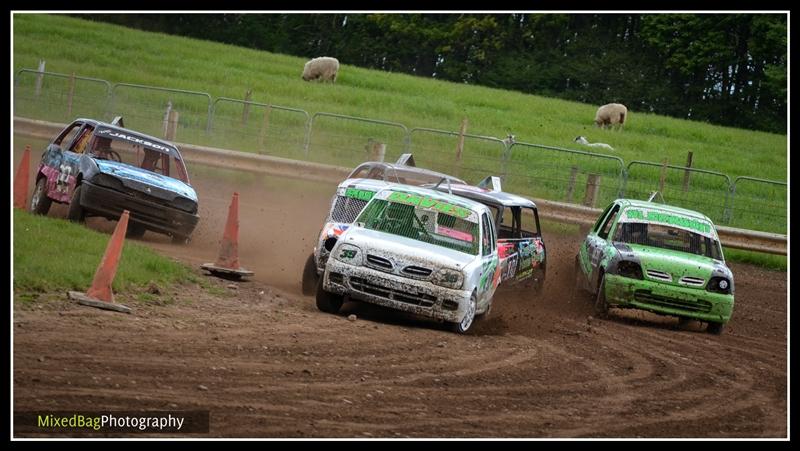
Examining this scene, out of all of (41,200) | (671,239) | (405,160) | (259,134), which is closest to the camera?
(41,200)

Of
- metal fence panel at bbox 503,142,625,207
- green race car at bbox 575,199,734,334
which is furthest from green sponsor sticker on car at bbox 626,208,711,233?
metal fence panel at bbox 503,142,625,207

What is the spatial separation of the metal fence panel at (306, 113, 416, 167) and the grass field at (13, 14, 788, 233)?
33 mm

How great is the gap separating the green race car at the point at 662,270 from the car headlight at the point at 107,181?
6389 mm

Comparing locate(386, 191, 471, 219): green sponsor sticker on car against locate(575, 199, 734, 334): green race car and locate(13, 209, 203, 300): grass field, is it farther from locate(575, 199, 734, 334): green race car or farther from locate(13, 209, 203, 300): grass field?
locate(575, 199, 734, 334): green race car

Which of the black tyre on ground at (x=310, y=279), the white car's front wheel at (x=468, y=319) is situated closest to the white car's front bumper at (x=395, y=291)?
the white car's front wheel at (x=468, y=319)

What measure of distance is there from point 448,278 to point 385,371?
2.69 meters

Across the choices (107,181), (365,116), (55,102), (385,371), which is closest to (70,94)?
(55,102)

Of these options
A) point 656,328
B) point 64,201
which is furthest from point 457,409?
point 64,201

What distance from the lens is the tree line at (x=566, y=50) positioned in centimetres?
5653

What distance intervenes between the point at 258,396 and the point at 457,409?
145 cm

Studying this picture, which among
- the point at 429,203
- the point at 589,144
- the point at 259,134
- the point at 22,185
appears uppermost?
the point at 589,144

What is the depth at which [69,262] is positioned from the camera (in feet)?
41.1

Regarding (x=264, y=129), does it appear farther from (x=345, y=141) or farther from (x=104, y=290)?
(x=104, y=290)

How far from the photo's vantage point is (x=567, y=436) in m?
8.48
